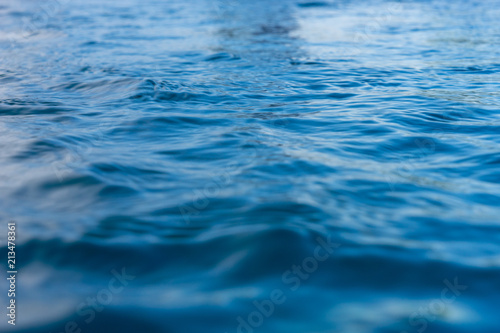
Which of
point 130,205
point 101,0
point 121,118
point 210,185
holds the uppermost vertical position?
point 101,0

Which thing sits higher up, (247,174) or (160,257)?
(247,174)

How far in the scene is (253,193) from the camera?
14.5 ft

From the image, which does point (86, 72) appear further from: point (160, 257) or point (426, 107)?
point (160, 257)

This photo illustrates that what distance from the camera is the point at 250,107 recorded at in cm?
707

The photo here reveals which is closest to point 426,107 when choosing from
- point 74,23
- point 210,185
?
point 210,185

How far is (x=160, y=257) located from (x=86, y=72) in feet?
21.7

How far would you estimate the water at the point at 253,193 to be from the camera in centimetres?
308

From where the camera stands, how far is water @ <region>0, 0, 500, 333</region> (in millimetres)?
3076
